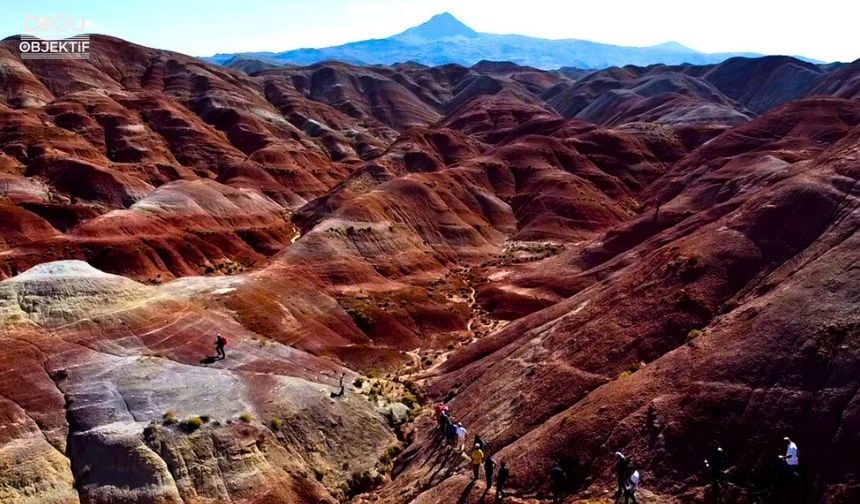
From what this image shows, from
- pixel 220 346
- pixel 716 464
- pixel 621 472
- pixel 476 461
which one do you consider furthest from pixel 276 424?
pixel 716 464

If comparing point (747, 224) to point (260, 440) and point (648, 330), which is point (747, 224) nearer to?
point (648, 330)

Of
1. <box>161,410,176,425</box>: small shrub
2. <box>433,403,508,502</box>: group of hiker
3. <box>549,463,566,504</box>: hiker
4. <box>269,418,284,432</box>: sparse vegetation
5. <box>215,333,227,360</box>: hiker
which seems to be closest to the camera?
<box>549,463,566,504</box>: hiker

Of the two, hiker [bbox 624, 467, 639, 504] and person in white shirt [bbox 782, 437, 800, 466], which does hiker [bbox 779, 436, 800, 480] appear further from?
hiker [bbox 624, 467, 639, 504]

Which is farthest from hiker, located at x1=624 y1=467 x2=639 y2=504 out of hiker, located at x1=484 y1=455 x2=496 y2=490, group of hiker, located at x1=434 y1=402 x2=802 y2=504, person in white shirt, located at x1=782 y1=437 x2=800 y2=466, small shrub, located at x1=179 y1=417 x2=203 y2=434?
small shrub, located at x1=179 y1=417 x2=203 y2=434

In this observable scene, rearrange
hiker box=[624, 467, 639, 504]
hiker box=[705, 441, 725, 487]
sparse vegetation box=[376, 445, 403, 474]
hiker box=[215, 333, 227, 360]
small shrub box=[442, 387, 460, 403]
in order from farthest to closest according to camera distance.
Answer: small shrub box=[442, 387, 460, 403]
hiker box=[215, 333, 227, 360]
sparse vegetation box=[376, 445, 403, 474]
hiker box=[624, 467, 639, 504]
hiker box=[705, 441, 725, 487]

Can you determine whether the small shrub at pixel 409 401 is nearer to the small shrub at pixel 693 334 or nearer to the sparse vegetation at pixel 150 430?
the sparse vegetation at pixel 150 430

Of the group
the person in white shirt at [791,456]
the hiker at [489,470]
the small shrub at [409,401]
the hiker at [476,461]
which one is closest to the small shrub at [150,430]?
the hiker at [476,461]
